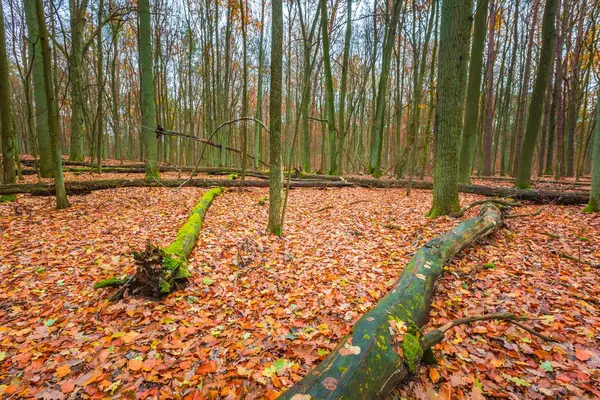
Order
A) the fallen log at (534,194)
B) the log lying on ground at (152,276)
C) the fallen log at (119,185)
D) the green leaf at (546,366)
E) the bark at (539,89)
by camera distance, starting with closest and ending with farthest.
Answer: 1. the green leaf at (546,366)
2. the log lying on ground at (152,276)
3. the fallen log at (534,194)
4. the fallen log at (119,185)
5. the bark at (539,89)

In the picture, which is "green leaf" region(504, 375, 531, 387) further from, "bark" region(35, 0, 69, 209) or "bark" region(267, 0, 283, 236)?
"bark" region(35, 0, 69, 209)

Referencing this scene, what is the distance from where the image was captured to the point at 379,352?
2.10 metres

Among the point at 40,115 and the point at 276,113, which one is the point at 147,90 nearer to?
the point at 40,115

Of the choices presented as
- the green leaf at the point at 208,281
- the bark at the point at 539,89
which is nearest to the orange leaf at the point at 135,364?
the green leaf at the point at 208,281

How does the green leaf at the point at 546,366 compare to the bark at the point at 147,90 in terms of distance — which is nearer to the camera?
the green leaf at the point at 546,366

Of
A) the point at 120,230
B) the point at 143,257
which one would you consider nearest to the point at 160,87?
the point at 120,230

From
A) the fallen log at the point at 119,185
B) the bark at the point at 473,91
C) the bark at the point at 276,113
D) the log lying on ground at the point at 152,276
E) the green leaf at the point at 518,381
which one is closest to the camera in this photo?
the green leaf at the point at 518,381

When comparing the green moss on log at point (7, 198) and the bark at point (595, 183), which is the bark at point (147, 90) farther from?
the bark at point (595, 183)

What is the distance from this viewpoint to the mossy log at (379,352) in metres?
1.80

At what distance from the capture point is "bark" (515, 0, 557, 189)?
25.5 ft

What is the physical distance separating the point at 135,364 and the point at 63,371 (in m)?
0.59

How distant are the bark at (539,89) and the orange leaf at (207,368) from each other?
10.00 meters

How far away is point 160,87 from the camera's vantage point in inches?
805

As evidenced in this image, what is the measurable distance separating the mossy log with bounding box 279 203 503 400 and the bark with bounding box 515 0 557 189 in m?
7.73
